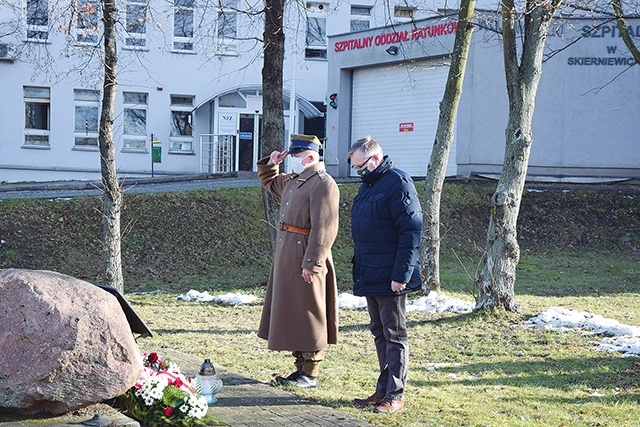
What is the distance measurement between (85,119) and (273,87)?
23862 millimetres

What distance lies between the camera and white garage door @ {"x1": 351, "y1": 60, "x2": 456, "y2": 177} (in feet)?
93.7

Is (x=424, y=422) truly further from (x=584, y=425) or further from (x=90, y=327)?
(x=90, y=327)

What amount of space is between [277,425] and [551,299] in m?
9.27

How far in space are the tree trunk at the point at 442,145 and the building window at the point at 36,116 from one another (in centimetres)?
2593

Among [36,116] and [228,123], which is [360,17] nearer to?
[228,123]

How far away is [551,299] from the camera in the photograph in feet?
48.6

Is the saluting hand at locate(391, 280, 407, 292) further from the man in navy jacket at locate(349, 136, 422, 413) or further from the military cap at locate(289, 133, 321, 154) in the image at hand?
the military cap at locate(289, 133, 321, 154)

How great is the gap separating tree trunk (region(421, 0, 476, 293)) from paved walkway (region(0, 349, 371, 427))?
21.4 feet

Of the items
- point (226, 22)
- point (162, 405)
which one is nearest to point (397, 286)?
point (162, 405)

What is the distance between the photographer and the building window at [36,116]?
36531 mm

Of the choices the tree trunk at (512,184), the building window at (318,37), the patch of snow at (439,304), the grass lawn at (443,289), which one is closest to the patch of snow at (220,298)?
the grass lawn at (443,289)

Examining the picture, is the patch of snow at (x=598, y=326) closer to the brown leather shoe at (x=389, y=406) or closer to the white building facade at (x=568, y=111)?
the brown leather shoe at (x=389, y=406)

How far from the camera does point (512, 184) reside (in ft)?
39.7

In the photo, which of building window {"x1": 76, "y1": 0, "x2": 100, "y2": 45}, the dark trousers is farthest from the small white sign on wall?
the dark trousers
